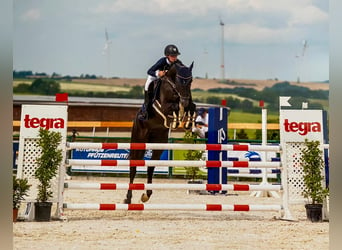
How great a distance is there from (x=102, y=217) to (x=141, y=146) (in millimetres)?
790

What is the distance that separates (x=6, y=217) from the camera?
2.00 m

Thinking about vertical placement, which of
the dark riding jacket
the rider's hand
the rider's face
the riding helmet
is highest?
the riding helmet

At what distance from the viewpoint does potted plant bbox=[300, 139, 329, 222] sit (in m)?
5.62

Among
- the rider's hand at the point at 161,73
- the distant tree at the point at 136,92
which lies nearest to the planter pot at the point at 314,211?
the rider's hand at the point at 161,73

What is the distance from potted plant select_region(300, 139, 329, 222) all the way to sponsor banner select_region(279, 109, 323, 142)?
10 centimetres

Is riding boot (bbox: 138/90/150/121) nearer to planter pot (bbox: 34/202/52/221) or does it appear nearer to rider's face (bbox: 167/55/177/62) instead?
rider's face (bbox: 167/55/177/62)

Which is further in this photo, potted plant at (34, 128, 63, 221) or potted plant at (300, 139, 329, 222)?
potted plant at (300, 139, 329, 222)

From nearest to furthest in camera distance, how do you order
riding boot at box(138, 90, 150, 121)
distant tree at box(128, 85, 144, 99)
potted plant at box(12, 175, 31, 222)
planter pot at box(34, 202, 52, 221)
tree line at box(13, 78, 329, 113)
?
1. potted plant at box(12, 175, 31, 222)
2. planter pot at box(34, 202, 52, 221)
3. riding boot at box(138, 90, 150, 121)
4. tree line at box(13, 78, 329, 113)
5. distant tree at box(128, 85, 144, 99)

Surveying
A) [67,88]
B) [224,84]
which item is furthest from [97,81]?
[224,84]

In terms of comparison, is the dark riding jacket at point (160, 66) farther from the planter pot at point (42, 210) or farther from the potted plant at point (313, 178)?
the planter pot at point (42, 210)

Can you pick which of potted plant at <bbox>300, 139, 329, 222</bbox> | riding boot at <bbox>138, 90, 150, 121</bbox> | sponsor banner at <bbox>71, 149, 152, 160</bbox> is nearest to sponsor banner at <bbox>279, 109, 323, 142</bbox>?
potted plant at <bbox>300, 139, 329, 222</bbox>

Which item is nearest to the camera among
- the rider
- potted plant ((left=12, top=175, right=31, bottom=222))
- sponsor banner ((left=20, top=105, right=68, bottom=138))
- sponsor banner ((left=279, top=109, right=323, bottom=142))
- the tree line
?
potted plant ((left=12, top=175, right=31, bottom=222))

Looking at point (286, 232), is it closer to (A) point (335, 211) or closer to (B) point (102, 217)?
(B) point (102, 217)

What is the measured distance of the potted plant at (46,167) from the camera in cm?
522
